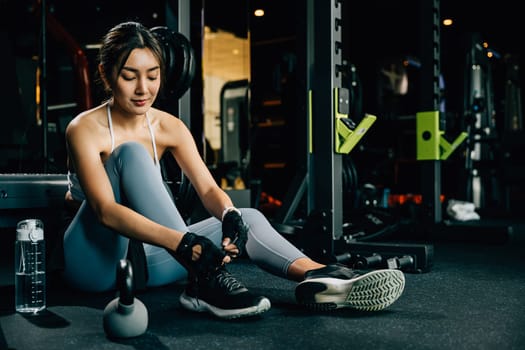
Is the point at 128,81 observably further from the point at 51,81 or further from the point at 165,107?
the point at 51,81

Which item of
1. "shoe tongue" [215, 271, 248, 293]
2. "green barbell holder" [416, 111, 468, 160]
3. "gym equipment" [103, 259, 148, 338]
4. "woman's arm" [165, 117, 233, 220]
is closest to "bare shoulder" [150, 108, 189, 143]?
"woman's arm" [165, 117, 233, 220]

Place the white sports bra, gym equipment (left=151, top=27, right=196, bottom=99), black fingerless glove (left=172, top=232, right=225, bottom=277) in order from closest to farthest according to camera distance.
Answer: black fingerless glove (left=172, top=232, right=225, bottom=277)
the white sports bra
gym equipment (left=151, top=27, right=196, bottom=99)

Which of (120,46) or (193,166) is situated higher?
(120,46)

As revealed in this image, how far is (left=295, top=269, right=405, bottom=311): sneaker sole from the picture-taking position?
161 cm

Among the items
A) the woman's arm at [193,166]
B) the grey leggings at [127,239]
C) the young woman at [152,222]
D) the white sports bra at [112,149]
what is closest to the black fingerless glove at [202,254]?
the young woman at [152,222]

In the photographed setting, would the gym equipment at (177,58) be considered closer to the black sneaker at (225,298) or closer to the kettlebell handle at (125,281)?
the black sneaker at (225,298)

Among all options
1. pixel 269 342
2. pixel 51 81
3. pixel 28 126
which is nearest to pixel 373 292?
pixel 269 342

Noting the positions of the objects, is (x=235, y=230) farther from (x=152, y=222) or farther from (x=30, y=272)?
(x=30, y=272)

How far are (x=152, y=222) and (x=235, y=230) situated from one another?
231mm

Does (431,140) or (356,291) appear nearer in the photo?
(356,291)

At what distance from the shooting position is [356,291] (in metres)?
1.63

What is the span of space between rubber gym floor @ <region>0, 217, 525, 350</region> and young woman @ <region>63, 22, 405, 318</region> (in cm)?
7

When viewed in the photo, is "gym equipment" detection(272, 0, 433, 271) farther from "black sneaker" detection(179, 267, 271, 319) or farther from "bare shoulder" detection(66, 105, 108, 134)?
"bare shoulder" detection(66, 105, 108, 134)

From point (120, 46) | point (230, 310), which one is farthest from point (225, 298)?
point (120, 46)
